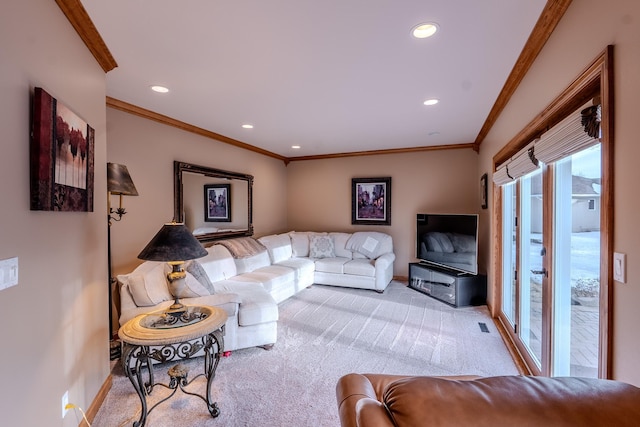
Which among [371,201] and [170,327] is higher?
[371,201]

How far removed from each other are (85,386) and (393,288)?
164 inches

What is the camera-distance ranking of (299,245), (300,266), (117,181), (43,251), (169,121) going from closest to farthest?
(43,251), (117,181), (169,121), (300,266), (299,245)

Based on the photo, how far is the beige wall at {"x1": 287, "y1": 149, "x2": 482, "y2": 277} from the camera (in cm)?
520

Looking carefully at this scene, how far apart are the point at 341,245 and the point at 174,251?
401 centimetres

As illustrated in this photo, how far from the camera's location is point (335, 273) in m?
5.11

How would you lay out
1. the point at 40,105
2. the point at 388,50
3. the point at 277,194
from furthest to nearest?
1. the point at 277,194
2. the point at 388,50
3. the point at 40,105

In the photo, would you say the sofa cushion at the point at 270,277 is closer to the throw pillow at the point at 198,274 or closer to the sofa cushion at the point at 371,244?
the throw pillow at the point at 198,274

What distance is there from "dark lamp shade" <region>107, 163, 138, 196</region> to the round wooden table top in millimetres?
1087

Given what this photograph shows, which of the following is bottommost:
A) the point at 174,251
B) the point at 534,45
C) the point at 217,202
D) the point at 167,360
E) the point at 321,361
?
the point at 321,361

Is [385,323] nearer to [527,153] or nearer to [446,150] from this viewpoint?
[527,153]

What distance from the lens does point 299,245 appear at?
5.63 m

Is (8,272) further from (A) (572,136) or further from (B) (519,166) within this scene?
(B) (519,166)

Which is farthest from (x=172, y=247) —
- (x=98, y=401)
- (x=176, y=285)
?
(x=98, y=401)

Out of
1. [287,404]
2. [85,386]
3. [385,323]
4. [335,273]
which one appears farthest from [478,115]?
[85,386]
